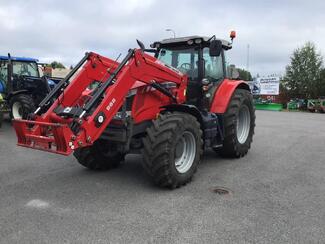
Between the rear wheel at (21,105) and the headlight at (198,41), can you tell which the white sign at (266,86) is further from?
the headlight at (198,41)

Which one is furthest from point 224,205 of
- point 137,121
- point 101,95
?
point 101,95

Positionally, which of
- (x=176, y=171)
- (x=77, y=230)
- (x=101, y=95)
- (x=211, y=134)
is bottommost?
(x=77, y=230)

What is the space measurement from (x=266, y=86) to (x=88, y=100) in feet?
109

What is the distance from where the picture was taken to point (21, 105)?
13039 millimetres

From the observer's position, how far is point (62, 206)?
4.98m

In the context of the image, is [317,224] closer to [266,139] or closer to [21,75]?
[266,139]

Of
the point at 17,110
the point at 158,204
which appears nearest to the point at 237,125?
the point at 158,204

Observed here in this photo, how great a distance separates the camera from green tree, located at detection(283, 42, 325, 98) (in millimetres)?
36906

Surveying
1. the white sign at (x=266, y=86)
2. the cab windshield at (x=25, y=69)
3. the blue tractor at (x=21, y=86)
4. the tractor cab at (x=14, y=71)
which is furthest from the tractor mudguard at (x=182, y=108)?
the white sign at (x=266, y=86)

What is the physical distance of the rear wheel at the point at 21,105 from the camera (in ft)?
41.8

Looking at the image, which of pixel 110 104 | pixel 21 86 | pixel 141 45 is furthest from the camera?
pixel 21 86

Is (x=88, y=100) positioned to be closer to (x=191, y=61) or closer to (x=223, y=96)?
(x=191, y=61)

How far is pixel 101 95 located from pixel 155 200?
5.34 feet

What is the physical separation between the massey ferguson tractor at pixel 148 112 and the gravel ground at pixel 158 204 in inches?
17.7
